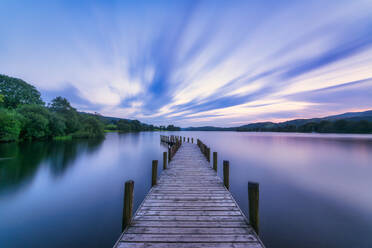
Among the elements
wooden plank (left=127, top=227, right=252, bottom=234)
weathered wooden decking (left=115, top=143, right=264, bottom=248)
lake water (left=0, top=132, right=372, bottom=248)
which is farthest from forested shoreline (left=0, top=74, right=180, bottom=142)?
wooden plank (left=127, top=227, right=252, bottom=234)

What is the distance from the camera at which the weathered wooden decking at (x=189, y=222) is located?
2.62 metres

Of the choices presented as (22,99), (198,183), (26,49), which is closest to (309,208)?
(198,183)

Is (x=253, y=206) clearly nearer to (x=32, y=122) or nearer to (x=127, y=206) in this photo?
(x=127, y=206)

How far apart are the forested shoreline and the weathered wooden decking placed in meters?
25.9

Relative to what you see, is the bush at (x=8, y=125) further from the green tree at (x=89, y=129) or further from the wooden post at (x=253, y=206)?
the wooden post at (x=253, y=206)

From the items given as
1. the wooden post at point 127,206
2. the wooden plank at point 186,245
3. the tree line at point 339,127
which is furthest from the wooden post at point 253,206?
the tree line at point 339,127

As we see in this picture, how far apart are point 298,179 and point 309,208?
4368 mm

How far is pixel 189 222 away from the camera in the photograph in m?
3.18

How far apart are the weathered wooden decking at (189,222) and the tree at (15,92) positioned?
4342 centimetres

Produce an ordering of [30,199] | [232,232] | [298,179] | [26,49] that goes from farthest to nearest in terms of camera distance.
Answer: [26,49]
[298,179]
[30,199]
[232,232]

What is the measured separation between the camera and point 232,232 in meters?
2.88

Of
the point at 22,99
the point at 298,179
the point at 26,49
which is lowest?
the point at 298,179

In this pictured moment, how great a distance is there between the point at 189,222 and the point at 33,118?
33.2 meters

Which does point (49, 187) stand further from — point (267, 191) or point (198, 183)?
point (267, 191)
